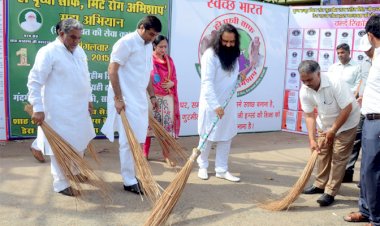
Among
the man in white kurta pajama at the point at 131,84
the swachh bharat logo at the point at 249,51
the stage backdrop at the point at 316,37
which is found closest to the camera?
the man in white kurta pajama at the point at 131,84

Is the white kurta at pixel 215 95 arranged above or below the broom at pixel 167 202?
above

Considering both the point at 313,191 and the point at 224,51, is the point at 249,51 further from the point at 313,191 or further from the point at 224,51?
the point at 313,191

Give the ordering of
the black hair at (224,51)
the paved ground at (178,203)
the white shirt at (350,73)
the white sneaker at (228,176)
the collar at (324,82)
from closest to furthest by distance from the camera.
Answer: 1. the paved ground at (178,203)
2. the collar at (324,82)
3. the black hair at (224,51)
4. the white sneaker at (228,176)
5. the white shirt at (350,73)

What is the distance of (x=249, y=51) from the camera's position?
7180 mm

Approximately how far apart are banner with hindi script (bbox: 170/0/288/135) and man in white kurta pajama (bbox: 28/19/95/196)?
108 inches

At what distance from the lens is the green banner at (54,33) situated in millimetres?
5558

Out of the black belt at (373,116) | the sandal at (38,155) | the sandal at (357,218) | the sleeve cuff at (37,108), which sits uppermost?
the black belt at (373,116)

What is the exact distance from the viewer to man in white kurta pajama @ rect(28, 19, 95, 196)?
3682 millimetres

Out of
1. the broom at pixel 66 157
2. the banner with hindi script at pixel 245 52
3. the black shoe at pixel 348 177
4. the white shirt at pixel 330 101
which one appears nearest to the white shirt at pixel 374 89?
the white shirt at pixel 330 101

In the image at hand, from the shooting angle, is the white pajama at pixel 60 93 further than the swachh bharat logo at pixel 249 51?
No

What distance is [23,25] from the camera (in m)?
5.55

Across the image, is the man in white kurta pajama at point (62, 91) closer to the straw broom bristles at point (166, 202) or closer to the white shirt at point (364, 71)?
the straw broom bristles at point (166, 202)

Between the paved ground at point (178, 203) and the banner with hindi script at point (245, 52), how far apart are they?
1547 mm

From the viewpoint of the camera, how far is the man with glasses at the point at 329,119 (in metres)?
3.79
